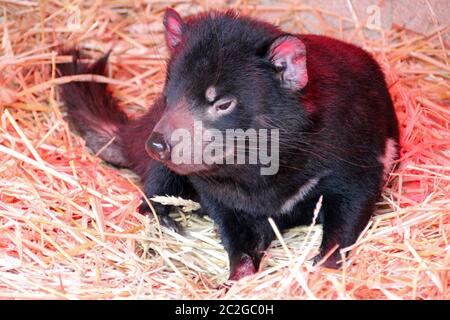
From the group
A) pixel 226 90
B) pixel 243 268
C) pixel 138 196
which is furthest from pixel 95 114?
pixel 226 90

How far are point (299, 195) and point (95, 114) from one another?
1.51 metres

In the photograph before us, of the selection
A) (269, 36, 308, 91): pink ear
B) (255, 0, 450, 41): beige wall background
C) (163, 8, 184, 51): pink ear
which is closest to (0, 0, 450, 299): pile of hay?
(255, 0, 450, 41): beige wall background

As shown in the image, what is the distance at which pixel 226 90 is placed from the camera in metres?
3.44

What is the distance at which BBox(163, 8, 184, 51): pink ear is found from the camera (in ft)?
12.5

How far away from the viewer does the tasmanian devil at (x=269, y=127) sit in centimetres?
346

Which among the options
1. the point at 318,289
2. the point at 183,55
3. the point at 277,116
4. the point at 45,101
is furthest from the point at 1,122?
the point at 318,289

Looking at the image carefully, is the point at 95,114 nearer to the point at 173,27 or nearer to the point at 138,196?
the point at 138,196

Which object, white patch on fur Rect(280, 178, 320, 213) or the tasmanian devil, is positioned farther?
white patch on fur Rect(280, 178, 320, 213)

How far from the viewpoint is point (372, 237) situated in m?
3.79

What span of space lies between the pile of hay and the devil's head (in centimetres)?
54

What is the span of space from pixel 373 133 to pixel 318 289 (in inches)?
35.7

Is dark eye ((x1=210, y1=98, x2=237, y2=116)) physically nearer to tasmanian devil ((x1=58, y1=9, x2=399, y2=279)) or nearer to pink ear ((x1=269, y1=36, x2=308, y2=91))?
tasmanian devil ((x1=58, y1=9, x2=399, y2=279))

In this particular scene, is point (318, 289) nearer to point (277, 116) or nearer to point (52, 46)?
point (277, 116)
